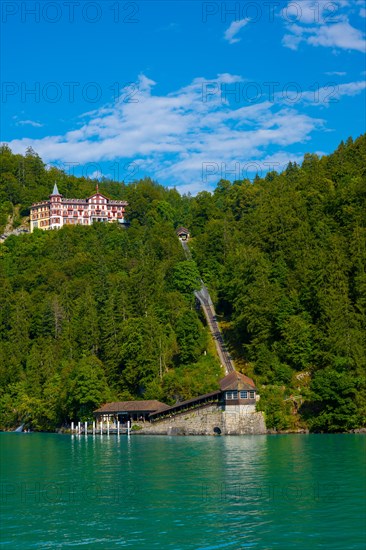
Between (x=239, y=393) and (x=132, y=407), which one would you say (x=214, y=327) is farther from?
(x=239, y=393)

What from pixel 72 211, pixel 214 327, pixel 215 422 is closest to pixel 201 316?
pixel 214 327

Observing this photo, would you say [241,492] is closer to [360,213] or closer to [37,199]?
[360,213]

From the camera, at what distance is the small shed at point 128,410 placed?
76438mm

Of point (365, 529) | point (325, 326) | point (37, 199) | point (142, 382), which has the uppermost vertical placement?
point (37, 199)

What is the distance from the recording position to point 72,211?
170125 millimetres

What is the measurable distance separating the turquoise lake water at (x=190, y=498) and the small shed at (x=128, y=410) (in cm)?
2180

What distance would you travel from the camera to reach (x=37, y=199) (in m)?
177

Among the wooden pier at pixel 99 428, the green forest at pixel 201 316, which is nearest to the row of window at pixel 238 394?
the green forest at pixel 201 316

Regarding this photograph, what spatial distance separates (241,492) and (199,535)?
823 cm

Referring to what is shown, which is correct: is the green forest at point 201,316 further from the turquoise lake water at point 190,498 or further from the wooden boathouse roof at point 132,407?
the turquoise lake water at point 190,498

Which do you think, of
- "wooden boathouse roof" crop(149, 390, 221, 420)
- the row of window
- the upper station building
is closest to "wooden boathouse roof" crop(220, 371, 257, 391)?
the row of window

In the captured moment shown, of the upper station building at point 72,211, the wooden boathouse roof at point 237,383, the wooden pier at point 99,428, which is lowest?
the wooden pier at point 99,428

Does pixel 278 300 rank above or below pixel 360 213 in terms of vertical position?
below

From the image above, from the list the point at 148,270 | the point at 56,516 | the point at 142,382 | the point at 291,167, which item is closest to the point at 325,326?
the point at 142,382
